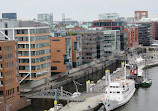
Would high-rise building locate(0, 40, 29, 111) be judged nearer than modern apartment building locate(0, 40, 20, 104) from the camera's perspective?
Yes

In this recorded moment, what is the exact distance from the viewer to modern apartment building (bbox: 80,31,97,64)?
127 metres

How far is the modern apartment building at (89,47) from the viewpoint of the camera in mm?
126812

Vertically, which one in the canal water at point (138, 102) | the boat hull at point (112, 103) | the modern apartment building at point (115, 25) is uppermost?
the modern apartment building at point (115, 25)

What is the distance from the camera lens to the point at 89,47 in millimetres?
127688

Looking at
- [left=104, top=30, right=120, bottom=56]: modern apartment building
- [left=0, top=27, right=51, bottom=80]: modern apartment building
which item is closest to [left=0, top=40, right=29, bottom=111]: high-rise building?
[left=0, top=27, right=51, bottom=80]: modern apartment building

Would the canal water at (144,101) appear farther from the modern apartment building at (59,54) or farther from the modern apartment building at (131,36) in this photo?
the modern apartment building at (131,36)

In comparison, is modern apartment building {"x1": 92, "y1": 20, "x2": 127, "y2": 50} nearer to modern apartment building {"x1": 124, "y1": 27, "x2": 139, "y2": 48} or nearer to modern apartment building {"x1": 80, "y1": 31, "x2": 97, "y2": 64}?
modern apartment building {"x1": 124, "y1": 27, "x2": 139, "y2": 48}

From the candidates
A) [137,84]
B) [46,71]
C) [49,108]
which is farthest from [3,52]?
[137,84]

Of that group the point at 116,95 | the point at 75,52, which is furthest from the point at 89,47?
the point at 116,95

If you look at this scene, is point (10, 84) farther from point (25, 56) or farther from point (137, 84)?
point (137, 84)

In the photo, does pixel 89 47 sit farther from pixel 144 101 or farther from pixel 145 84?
pixel 144 101

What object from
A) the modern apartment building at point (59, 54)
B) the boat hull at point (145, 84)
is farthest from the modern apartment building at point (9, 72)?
the boat hull at point (145, 84)

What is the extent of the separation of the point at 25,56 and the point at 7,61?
18.9 metres

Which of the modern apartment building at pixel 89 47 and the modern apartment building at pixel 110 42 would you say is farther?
the modern apartment building at pixel 110 42
